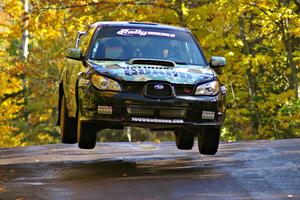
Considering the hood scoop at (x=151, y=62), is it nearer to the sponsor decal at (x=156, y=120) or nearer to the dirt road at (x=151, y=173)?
the sponsor decal at (x=156, y=120)

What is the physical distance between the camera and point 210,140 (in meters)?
10.4

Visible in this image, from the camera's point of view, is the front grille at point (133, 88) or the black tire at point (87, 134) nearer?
the front grille at point (133, 88)

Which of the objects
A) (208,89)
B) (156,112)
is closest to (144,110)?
(156,112)

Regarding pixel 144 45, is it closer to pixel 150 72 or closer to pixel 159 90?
pixel 150 72

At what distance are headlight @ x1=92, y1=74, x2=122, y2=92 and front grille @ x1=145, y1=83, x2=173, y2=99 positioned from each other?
0.37 metres

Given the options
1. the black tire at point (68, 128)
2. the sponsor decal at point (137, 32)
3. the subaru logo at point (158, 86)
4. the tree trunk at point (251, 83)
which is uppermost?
the sponsor decal at point (137, 32)

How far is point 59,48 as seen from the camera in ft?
128

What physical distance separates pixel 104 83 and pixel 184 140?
11.3 ft

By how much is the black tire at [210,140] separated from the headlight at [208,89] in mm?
628

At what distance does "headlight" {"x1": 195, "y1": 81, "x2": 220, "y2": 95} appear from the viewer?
383 inches

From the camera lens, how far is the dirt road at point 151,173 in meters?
7.81

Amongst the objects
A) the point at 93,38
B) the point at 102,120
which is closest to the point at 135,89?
the point at 102,120

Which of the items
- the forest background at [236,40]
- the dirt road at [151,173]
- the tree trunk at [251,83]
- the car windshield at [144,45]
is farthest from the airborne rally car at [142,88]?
the tree trunk at [251,83]

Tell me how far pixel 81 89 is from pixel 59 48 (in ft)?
96.6
